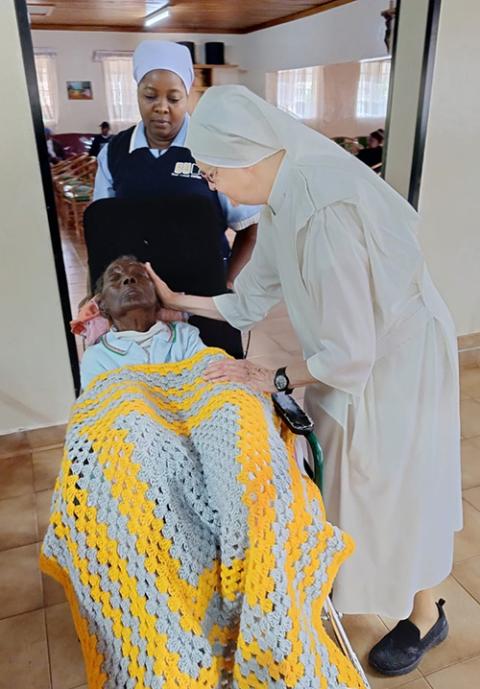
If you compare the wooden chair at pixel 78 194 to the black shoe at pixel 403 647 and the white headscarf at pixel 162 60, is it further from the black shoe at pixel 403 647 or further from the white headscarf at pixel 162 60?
the black shoe at pixel 403 647

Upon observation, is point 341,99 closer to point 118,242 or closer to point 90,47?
point 90,47

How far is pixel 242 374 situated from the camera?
1.19 m

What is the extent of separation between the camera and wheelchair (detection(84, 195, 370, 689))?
156 cm

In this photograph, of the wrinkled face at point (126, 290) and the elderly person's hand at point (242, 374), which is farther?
the wrinkled face at point (126, 290)

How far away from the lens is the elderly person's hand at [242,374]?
1175mm

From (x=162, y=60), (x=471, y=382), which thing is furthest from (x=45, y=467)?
(x=471, y=382)

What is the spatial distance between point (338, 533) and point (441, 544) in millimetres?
452

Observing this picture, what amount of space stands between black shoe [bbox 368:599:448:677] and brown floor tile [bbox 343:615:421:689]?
0.05ft

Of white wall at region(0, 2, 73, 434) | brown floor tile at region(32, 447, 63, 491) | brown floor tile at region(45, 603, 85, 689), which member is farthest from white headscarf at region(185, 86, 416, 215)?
brown floor tile at region(32, 447, 63, 491)

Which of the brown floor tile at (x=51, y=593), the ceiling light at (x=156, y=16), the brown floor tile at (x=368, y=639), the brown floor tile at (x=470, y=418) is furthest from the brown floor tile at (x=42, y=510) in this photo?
the brown floor tile at (x=470, y=418)

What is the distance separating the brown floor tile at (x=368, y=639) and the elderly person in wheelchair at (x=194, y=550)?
18.4 inches

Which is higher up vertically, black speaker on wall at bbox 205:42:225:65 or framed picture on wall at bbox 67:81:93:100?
black speaker on wall at bbox 205:42:225:65

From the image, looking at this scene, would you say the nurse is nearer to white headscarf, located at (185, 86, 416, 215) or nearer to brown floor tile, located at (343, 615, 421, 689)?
white headscarf, located at (185, 86, 416, 215)

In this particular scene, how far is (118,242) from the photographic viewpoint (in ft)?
5.12
